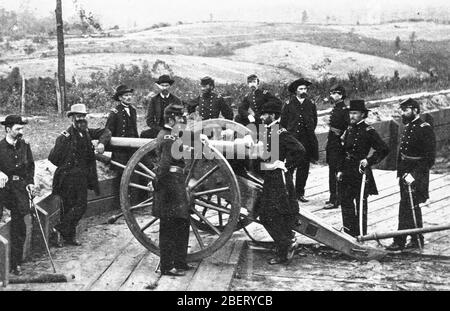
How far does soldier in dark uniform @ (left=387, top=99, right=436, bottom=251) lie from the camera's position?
6.69 metres

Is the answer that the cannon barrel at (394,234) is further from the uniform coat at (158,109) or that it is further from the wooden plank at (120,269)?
the uniform coat at (158,109)

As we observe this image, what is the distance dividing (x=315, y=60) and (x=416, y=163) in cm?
2116

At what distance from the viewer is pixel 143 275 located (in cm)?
597

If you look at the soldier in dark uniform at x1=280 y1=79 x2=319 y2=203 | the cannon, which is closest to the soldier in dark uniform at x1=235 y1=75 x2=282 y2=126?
the soldier in dark uniform at x1=280 y1=79 x2=319 y2=203

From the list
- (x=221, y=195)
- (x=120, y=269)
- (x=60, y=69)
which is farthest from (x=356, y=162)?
(x=60, y=69)

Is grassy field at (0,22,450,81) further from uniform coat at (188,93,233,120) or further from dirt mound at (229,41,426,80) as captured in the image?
uniform coat at (188,93,233,120)

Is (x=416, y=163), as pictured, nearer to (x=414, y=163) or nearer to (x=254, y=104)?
(x=414, y=163)

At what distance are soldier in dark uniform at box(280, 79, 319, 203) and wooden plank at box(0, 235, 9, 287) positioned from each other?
4.06m

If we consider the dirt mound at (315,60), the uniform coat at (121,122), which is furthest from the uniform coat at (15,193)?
the dirt mound at (315,60)

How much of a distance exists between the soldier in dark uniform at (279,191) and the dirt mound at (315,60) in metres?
17.8

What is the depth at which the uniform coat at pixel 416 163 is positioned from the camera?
21.9ft
